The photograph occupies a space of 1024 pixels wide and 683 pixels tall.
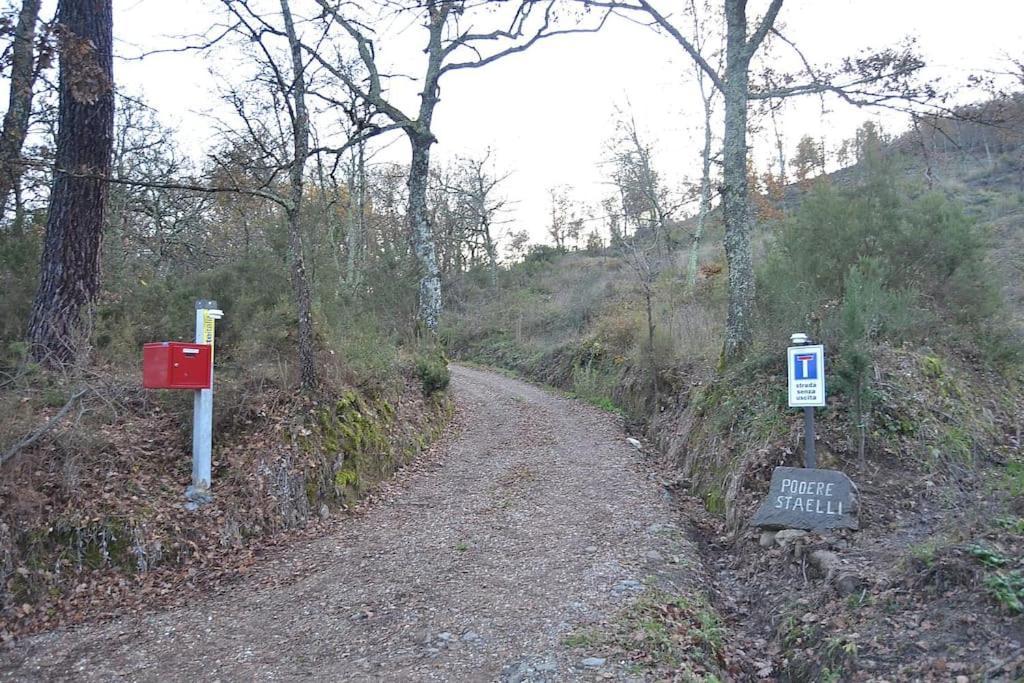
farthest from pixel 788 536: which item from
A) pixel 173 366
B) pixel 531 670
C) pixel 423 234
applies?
pixel 423 234

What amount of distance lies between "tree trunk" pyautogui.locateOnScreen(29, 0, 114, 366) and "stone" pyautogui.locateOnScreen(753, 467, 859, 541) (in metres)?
8.30

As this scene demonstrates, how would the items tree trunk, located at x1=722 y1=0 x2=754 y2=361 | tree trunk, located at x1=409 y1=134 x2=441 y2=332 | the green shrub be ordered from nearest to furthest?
the green shrub
tree trunk, located at x1=722 y1=0 x2=754 y2=361
tree trunk, located at x1=409 y1=134 x2=441 y2=332

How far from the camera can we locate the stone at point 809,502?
6652mm

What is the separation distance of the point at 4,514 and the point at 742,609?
20.4 ft

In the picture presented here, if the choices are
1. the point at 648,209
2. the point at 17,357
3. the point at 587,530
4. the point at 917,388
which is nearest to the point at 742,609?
the point at 587,530

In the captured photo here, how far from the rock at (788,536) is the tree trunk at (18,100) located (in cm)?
829

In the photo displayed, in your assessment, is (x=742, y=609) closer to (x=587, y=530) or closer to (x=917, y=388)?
(x=587, y=530)

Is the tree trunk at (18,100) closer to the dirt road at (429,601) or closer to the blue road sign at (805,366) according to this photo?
the dirt road at (429,601)

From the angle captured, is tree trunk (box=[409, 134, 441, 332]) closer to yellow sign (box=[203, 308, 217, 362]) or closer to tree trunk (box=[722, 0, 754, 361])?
tree trunk (box=[722, 0, 754, 361])

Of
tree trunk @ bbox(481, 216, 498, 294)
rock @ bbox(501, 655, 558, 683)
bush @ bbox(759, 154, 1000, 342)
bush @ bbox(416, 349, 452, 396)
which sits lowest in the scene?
rock @ bbox(501, 655, 558, 683)

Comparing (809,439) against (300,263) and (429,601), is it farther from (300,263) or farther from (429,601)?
(300,263)

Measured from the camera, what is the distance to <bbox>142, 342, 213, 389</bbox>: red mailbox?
281 inches

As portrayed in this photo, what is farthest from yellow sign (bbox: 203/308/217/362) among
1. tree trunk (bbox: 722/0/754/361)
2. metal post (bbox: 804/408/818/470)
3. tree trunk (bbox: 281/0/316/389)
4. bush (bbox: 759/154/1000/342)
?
tree trunk (bbox: 722/0/754/361)

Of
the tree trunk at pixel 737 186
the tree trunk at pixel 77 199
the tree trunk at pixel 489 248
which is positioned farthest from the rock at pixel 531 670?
the tree trunk at pixel 489 248
